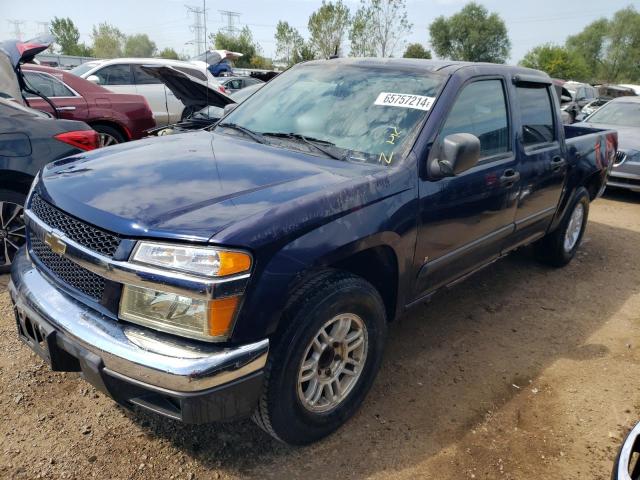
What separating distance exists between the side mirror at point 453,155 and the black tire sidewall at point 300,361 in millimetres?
783

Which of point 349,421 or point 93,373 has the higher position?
point 93,373

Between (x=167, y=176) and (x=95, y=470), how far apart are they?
4.50 ft

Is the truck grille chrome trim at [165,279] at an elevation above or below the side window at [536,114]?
below

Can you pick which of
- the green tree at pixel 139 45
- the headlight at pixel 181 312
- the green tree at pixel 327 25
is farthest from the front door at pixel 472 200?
the green tree at pixel 139 45

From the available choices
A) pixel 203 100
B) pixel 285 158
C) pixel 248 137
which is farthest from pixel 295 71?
pixel 203 100

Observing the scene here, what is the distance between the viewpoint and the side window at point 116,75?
981cm

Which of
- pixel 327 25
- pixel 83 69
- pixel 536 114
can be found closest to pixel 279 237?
pixel 536 114

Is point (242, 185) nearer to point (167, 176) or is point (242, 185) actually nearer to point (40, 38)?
point (167, 176)

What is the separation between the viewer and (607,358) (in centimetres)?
355

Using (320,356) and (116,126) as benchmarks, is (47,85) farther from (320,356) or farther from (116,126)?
(320,356)

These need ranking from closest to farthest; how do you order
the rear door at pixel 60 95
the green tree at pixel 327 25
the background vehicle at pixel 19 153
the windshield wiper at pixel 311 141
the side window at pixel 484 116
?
1. the windshield wiper at pixel 311 141
2. the side window at pixel 484 116
3. the background vehicle at pixel 19 153
4. the rear door at pixel 60 95
5. the green tree at pixel 327 25

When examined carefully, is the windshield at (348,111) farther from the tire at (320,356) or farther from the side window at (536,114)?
the side window at (536,114)

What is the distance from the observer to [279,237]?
208 centimetres

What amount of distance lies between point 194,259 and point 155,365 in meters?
0.42
